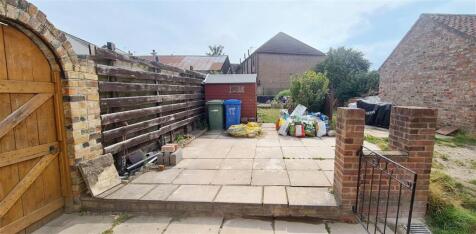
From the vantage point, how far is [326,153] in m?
4.92

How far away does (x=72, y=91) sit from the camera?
277cm

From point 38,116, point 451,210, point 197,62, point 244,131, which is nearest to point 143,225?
point 38,116

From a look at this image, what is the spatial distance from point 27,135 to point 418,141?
174 inches

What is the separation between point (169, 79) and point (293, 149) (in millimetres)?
3517

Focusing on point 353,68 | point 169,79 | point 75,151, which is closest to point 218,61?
point 353,68

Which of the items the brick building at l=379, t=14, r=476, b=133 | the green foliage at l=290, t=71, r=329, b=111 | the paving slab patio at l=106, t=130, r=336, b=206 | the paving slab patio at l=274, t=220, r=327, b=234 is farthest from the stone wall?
the brick building at l=379, t=14, r=476, b=133

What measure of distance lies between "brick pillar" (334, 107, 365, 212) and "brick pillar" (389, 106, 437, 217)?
0.58 m

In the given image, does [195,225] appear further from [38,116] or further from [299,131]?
[299,131]

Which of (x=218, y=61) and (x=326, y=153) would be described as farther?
(x=218, y=61)

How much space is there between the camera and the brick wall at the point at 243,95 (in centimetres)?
898

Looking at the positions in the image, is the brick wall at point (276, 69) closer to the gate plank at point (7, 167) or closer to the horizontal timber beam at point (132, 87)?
the horizontal timber beam at point (132, 87)

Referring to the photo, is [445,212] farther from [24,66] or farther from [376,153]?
[24,66]

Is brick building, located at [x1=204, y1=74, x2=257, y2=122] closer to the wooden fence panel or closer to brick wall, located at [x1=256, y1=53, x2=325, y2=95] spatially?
the wooden fence panel

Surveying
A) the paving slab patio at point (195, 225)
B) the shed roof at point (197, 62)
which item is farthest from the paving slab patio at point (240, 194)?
the shed roof at point (197, 62)
